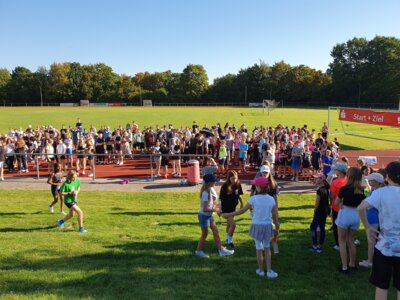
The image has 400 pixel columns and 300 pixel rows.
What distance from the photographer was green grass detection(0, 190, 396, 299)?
207 inches

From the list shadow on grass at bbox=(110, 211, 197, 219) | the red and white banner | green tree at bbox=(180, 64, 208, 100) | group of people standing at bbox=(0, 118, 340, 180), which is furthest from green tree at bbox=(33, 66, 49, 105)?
shadow on grass at bbox=(110, 211, 197, 219)

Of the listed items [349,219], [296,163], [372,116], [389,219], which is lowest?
[296,163]

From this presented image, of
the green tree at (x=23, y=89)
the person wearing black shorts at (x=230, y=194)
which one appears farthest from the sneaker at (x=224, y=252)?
the green tree at (x=23, y=89)

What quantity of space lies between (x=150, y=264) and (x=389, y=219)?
13.3ft

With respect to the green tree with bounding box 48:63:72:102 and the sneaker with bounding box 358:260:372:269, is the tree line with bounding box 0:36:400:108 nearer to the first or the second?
the green tree with bounding box 48:63:72:102

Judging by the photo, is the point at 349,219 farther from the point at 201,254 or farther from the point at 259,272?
the point at 201,254

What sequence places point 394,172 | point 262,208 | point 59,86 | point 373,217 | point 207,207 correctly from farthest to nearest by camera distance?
point 59,86, point 207,207, point 262,208, point 373,217, point 394,172

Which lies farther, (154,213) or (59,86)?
(59,86)

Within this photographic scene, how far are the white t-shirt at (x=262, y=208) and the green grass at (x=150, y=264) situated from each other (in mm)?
954

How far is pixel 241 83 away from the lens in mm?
107250

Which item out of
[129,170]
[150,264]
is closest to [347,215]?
[150,264]

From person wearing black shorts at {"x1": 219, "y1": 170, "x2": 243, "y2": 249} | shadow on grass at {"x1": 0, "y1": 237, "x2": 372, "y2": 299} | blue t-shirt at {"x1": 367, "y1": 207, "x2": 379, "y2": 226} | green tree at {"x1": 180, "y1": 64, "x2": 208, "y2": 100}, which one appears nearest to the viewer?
shadow on grass at {"x1": 0, "y1": 237, "x2": 372, "y2": 299}

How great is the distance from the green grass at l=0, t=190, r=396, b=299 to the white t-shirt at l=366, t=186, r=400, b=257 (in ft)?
5.46

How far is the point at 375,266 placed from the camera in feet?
13.0
